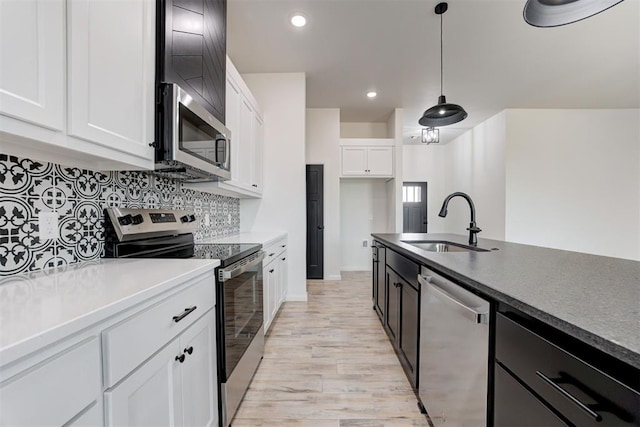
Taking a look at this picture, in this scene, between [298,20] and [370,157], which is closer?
[298,20]

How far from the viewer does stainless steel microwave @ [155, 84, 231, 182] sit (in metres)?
1.37

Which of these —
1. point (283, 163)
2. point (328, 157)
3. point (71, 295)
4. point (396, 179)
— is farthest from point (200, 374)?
point (396, 179)

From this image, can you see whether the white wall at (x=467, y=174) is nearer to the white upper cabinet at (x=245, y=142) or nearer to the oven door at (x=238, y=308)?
the white upper cabinet at (x=245, y=142)

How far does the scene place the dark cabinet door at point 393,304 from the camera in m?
2.13

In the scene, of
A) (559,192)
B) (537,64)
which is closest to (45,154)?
(537,64)

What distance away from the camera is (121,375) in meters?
0.77

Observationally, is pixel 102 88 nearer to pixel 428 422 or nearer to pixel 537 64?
pixel 428 422

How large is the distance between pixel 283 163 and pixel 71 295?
3070mm

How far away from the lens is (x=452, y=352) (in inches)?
48.6

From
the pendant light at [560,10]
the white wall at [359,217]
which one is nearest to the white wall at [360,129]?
the white wall at [359,217]

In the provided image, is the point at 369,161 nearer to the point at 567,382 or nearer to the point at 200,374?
the point at 200,374

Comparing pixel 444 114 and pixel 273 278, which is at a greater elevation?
pixel 444 114

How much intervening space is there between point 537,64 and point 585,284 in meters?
3.83

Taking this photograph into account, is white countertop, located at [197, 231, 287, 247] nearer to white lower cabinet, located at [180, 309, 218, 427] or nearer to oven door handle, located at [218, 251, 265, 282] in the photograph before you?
oven door handle, located at [218, 251, 265, 282]
